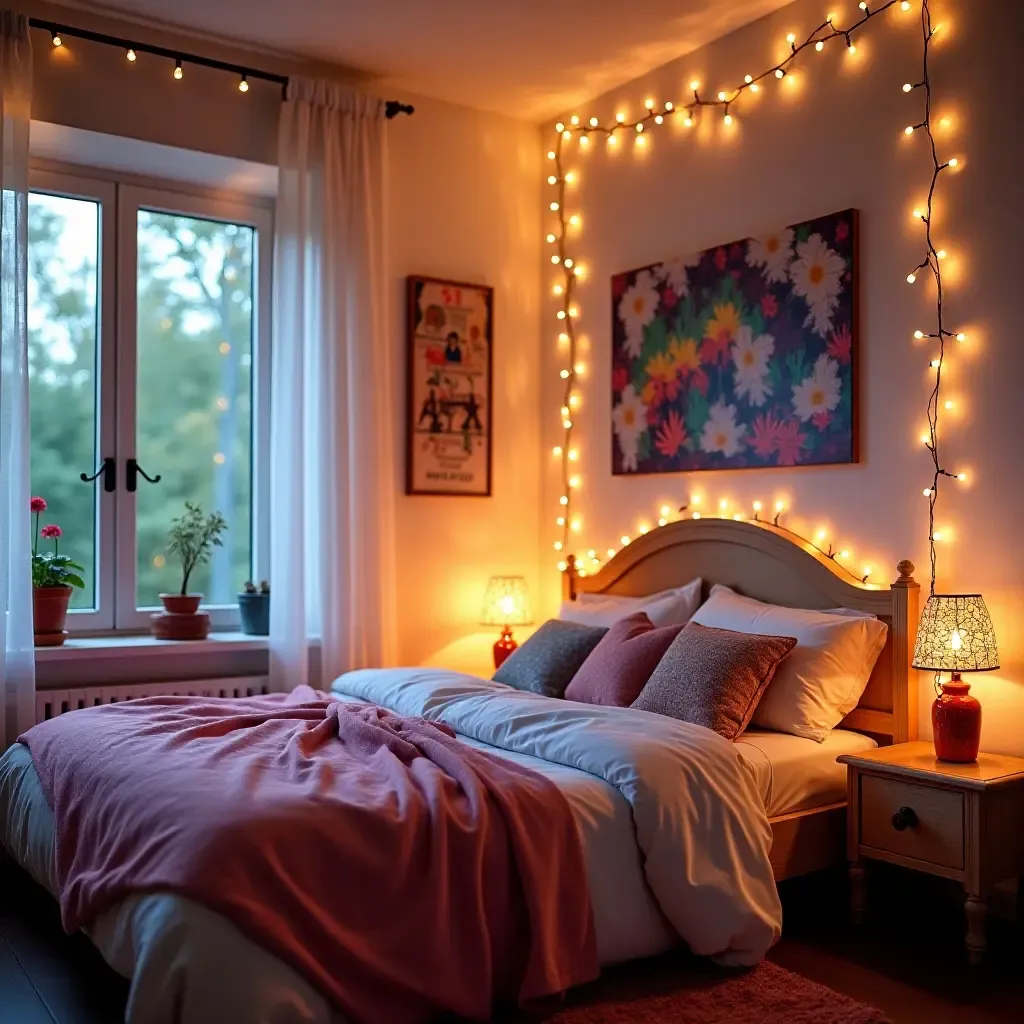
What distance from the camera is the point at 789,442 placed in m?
3.83

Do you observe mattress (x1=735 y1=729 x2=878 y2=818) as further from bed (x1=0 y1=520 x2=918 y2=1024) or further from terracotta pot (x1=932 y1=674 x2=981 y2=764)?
terracotta pot (x1=932 y1=674 x2=981 y2=764)

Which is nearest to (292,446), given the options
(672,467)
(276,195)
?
(276,195)

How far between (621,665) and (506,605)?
3.64 feet

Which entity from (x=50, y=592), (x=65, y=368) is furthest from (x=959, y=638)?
(x=65, y=368)

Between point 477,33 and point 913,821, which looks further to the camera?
point 477,33

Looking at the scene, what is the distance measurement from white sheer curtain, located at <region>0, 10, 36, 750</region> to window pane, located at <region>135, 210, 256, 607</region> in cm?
69

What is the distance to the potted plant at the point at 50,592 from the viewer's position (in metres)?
3.90

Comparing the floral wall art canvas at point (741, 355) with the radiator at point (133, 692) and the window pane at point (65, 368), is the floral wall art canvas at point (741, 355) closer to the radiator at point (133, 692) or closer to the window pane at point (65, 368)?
the radiator at point (133, 692)

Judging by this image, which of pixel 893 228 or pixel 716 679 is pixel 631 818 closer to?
pixel 716 679

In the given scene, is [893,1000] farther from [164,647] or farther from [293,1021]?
[164,647]

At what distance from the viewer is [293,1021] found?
2.10m

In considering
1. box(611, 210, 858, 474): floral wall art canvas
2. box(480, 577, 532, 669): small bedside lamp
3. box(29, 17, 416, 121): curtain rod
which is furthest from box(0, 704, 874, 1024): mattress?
box(29, 17, 416, 121): curtain rod

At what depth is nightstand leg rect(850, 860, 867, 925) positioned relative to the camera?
314cm

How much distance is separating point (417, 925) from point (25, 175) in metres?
2.84
